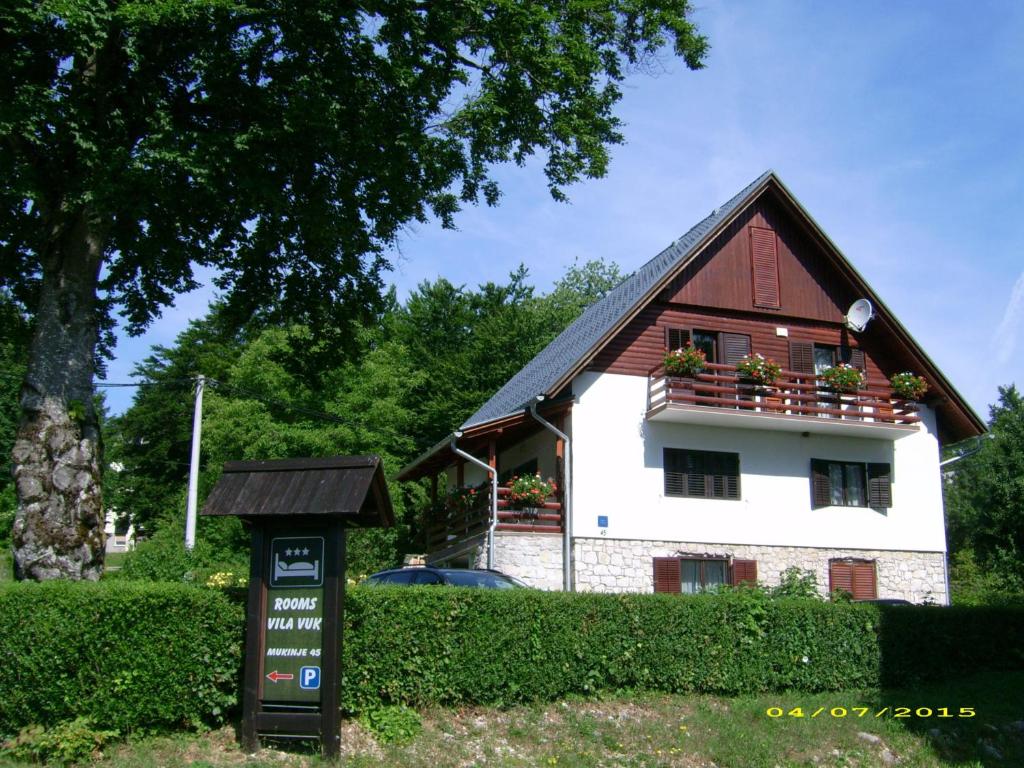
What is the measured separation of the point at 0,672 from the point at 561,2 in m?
11.7

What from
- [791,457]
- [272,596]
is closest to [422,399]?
[791,457]

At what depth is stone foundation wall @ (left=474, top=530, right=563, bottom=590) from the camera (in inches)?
862

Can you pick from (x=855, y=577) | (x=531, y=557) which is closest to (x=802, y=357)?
(x=855, y=577)

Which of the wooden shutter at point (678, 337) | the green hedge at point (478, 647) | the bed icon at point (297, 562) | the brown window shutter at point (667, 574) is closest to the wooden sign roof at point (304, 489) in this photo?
the bed icon at point (297, 562)

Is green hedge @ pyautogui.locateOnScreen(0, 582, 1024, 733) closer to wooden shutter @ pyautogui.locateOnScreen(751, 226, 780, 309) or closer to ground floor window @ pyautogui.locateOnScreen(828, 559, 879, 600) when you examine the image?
ground floor window @ pyautogui.locateOnScreen(828, 559, 879, 600)

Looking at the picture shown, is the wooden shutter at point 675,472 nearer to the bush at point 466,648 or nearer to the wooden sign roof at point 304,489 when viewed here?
the bush at point 466,648

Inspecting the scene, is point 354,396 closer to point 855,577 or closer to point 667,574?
point 667,574

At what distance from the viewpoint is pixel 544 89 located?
14.5 metres

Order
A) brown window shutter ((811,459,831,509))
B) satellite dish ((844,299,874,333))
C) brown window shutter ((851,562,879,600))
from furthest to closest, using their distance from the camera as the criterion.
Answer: satellite dish ((844,299,874,333)) < brown window shutter ((811,459,831,509)) < brown window shutter ((851,562,879,600))

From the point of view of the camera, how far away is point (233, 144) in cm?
1320

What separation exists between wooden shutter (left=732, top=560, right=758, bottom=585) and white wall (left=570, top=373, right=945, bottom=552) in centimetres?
50

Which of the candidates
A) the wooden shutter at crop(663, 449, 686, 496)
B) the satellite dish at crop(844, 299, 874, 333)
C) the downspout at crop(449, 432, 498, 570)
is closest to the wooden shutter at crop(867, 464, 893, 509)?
the satellite dish at crop(844, 299, 874, 333)
